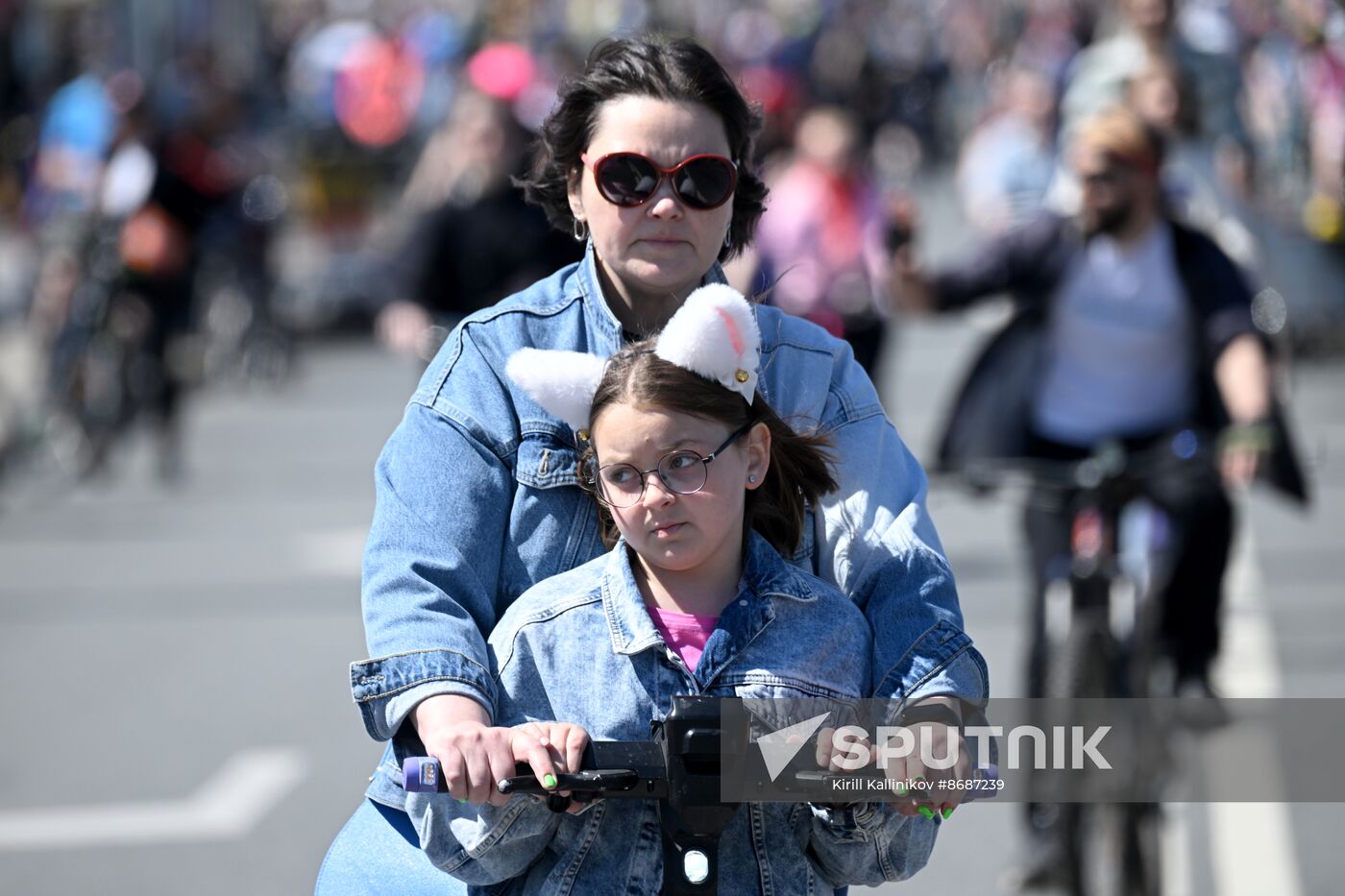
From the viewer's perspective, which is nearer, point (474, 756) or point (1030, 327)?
point (474, 756)

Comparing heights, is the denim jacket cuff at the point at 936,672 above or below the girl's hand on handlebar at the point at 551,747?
above

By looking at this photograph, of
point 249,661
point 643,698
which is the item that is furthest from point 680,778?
point 249,661

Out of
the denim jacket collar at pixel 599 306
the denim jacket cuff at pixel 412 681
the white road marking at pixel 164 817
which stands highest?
the white road marking at pixel 164 817

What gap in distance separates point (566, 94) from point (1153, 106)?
215 inches

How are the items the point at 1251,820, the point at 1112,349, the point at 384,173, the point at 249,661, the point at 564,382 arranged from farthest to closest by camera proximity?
the point at 384,173 → the point at 249,661 → the point at 1251,820 → the point at 1112,349 → the point at 564,382

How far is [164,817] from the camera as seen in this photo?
6.98m

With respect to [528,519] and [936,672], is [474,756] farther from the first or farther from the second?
[936,672]

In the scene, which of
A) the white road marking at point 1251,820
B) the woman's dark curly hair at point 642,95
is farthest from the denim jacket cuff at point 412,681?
the white road marking at point 1251,820

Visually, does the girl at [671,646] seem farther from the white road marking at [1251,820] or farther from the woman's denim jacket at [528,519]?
the white road marking at [1251,820]

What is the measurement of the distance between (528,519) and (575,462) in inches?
3.9

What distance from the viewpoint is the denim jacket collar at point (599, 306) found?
9.75ft

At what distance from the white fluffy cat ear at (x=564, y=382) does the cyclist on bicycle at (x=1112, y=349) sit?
320 cm

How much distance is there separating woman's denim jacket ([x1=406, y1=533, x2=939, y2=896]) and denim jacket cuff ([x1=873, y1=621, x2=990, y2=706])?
A: 0.18 feet

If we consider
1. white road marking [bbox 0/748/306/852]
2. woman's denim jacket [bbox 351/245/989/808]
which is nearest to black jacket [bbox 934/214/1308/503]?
white road marking [bbox 0/748/306/852]
